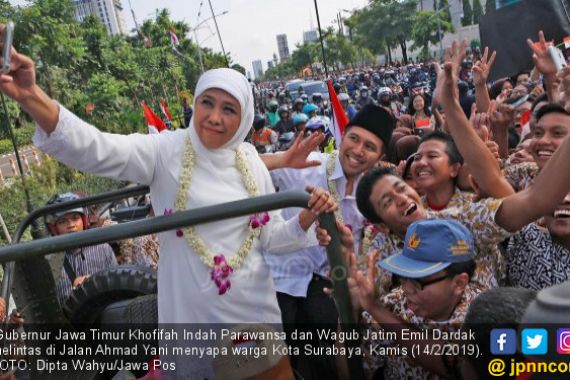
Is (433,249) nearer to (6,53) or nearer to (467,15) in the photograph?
(6,53)

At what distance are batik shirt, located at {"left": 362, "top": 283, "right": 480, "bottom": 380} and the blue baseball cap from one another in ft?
0.49

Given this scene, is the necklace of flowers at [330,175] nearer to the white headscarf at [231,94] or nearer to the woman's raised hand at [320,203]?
the white headscarf at [231,94]

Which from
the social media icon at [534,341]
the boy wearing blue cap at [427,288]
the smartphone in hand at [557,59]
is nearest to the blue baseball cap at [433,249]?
the boy wearing blue cap at [427,288]

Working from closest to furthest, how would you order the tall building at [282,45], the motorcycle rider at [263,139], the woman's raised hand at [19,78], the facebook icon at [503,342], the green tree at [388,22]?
1. the facebook icon at [503,342]
2. the woman's raised hand at [19,78]
3. the motorcycle rider at [263,139]
4. the green tree at [388,22]
5. the tall building at [282,45]

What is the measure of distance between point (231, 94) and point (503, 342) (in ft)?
4.36

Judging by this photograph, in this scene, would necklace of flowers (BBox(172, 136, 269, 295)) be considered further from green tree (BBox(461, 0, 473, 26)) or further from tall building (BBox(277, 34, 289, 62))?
tall building (BBox(277, 34, 289, 62))

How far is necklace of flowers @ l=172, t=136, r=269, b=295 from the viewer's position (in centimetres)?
197

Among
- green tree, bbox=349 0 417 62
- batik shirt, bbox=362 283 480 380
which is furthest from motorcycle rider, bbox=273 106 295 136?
green tree, bbox=349 0 417 62

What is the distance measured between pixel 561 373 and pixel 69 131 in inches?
61.2

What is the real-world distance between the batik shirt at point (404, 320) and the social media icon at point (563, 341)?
67cm

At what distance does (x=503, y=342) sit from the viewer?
144 cm

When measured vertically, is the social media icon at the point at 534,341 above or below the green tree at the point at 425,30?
below

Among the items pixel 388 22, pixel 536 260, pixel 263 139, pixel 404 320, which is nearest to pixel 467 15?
pixel 388 22

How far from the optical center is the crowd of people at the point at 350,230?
1792 millimetres
